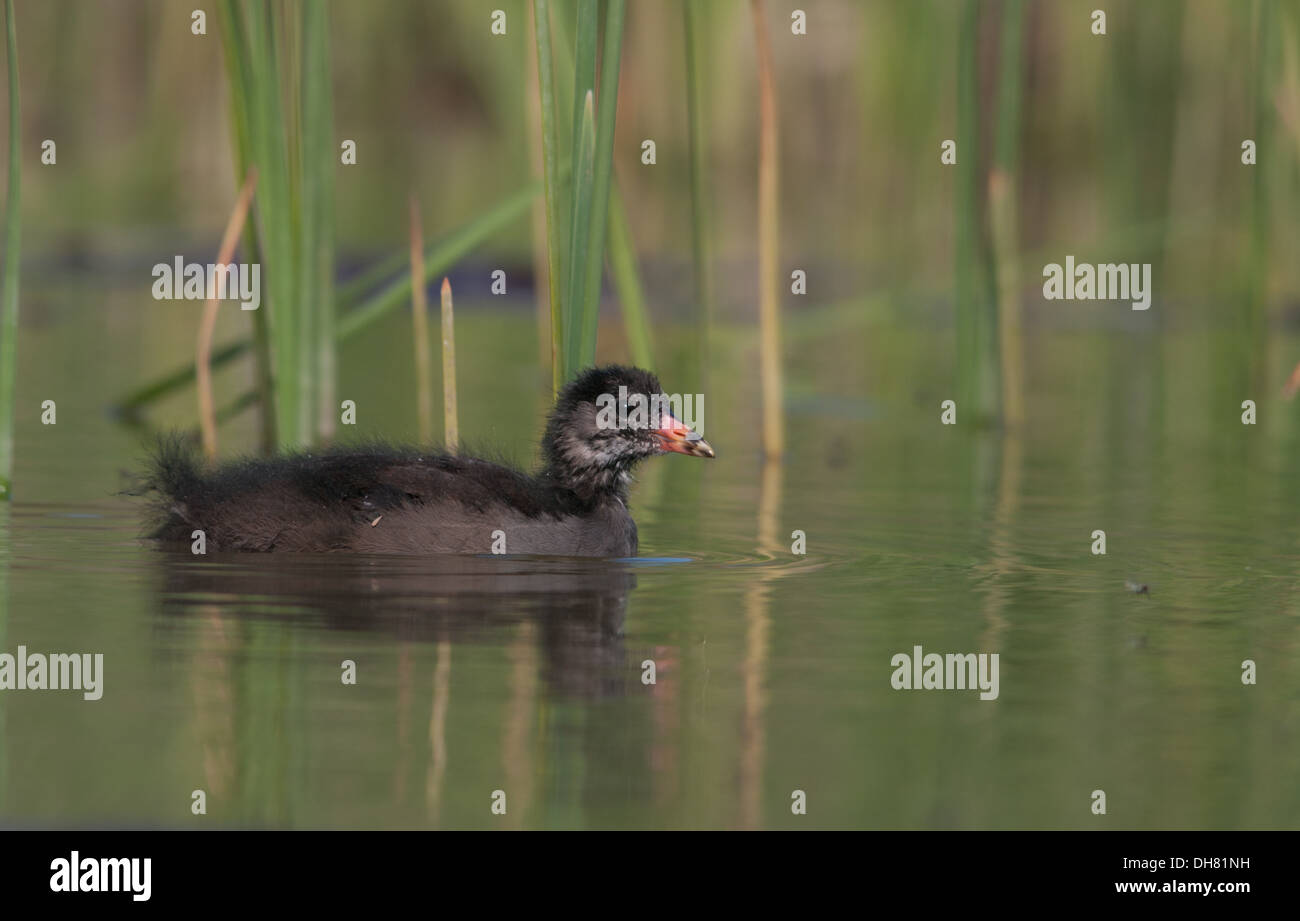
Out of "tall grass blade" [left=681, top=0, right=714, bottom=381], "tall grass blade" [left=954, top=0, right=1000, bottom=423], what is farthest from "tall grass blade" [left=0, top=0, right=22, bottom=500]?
"tall grass blade" [left=954, top=0, right=1000, bottom=423]

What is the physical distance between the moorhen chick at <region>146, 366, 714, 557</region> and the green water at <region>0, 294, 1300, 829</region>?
6.8 inches

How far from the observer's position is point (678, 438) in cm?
987

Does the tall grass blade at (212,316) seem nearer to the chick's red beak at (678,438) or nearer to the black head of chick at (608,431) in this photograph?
the black head of chick at (608,431)

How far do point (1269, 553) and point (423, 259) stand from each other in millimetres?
4270

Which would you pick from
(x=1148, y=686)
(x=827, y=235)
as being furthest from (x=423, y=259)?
(x=827, y=235)

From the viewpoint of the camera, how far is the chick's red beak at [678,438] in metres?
9.84

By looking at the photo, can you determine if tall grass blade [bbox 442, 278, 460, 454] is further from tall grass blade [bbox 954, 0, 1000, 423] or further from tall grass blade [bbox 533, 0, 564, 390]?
tall grass blade [bbox 954, 0, 1000, 423]

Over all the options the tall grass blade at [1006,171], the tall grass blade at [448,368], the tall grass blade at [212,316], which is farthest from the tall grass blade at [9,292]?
the tall grass blade at [1006,171]

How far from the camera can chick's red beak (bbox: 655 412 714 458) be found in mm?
9836

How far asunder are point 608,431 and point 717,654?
2291 mm

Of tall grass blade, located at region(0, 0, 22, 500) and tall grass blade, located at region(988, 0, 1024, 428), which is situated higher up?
tall grass blade, located at region(988, 0, 1024, 428)

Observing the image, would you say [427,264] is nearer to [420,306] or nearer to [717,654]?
[420,306]

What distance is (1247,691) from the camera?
7.20m

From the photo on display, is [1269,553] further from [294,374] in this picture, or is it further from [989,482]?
[294,374]
